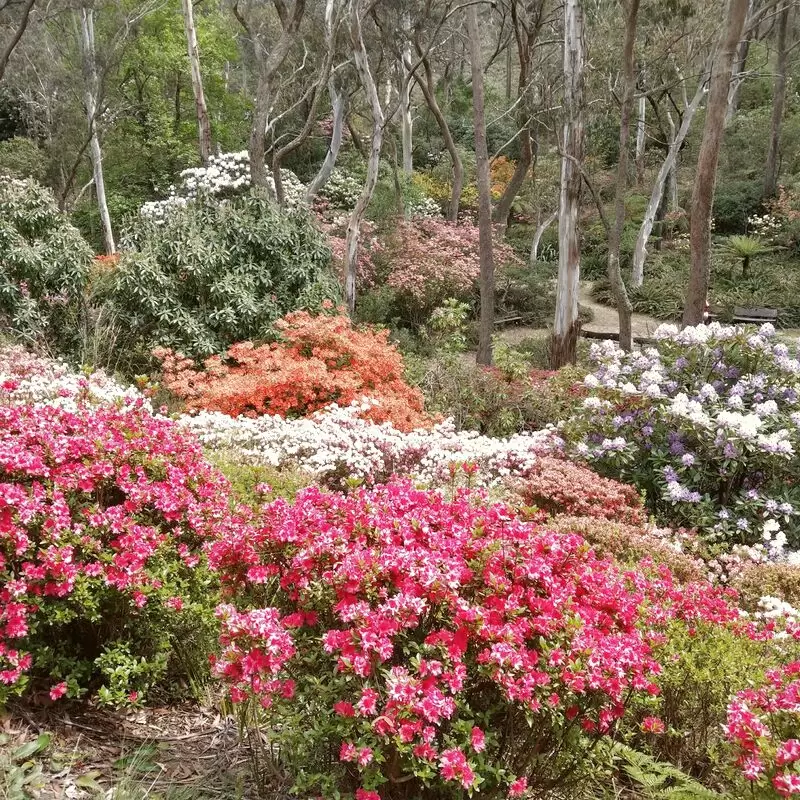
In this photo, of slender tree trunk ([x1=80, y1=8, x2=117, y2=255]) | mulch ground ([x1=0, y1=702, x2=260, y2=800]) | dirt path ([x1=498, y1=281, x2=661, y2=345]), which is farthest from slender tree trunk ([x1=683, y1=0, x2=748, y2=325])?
slender tree trunk ([x1=80, y1=8, x2=117, y2=255])

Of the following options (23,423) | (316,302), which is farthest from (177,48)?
(23,423)

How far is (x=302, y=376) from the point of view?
25.0ft

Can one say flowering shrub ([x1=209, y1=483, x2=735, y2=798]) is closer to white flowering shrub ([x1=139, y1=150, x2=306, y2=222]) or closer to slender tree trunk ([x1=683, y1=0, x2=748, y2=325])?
slender tree trunk ([x1=683, y1=0, x2=748, y2=325])

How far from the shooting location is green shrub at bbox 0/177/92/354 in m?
8.59

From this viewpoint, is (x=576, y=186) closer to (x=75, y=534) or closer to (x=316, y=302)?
(x=316, y=302)

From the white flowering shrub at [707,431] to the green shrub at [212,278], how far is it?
4.60 metres

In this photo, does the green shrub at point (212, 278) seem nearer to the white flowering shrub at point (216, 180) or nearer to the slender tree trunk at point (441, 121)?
the white flowering shrub at point (216, 180)

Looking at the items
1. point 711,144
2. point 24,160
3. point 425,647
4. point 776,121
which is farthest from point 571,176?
point 24,160

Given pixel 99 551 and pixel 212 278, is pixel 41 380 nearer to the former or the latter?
pixel 212 278

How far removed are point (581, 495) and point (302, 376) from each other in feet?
11.4

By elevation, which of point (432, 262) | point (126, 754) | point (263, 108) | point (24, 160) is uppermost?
point (24, 160)

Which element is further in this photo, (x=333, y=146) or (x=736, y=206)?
(x=736, y=206)

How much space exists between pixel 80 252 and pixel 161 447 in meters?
7.18

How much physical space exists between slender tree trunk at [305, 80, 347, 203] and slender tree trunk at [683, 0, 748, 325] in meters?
8.10
